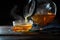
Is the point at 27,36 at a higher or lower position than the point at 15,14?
lower

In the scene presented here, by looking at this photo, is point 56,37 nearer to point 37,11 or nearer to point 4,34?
point 4,34

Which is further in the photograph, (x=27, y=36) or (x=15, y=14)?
(x=15, y=14)

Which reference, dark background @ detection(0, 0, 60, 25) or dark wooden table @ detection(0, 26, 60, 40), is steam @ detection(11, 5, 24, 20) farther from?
dark wooden table @ detection(0, 26, 60, 40)

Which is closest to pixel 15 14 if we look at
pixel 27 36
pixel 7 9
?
pixel 7 9

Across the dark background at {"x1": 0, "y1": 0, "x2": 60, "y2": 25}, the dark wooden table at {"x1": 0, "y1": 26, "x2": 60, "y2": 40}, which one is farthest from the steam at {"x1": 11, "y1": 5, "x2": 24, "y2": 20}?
the dark wooden table at {"x1": 0, "y1": 26, "x2": 60, "y2": 40}

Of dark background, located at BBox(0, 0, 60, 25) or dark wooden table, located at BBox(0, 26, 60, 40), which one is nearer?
dark wooden table, located at BBox(0, 26, 60, 40)

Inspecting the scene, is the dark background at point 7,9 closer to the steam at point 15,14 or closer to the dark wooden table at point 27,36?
the steam at point 15,14

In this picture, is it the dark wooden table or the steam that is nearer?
the dark wooden table

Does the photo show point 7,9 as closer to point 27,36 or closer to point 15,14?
point 15,14

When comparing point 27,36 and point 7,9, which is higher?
point 7,9

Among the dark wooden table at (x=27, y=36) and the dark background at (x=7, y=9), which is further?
the dark background at (x=7, y=9)

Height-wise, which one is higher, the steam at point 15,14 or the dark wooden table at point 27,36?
the steam at point 15,14

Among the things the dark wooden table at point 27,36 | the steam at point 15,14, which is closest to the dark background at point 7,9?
the steam at point 15,14

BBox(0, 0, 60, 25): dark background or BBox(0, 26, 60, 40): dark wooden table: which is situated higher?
BBox(0, 0, 60, 25): dark background
